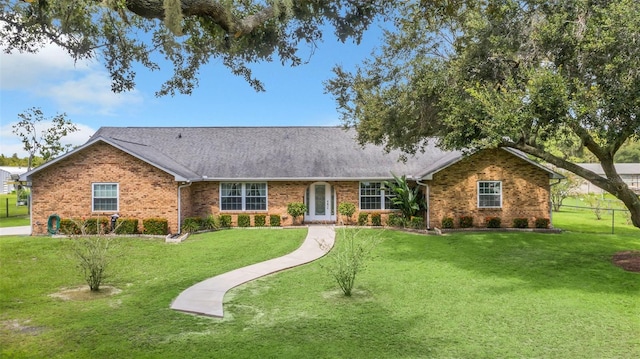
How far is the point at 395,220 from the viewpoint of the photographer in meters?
20.6

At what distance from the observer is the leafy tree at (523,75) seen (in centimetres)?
941

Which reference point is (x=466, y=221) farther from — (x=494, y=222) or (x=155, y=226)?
(x=155, y=226)

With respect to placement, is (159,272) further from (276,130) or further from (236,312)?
(276,130)

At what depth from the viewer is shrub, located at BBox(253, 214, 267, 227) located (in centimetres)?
2058

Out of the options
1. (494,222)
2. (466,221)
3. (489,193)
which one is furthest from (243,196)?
(494,222)

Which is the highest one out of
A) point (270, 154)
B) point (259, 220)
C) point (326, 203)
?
point (270, 154)

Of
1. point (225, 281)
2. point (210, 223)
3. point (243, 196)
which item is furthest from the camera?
point (243, 196)

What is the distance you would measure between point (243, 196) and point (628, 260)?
16.3m

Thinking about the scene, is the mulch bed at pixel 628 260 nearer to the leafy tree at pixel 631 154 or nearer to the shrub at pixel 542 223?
the shrub at pixel 542 223

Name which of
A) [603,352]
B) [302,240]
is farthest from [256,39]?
[302,240]

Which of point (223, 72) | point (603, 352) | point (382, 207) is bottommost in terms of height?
point (603, 352)

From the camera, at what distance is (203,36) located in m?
6.73

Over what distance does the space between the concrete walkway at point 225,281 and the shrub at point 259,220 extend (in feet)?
16.1

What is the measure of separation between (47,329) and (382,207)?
648 inches
